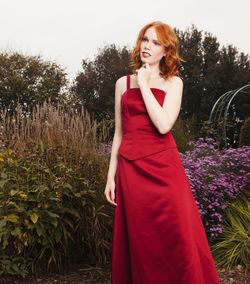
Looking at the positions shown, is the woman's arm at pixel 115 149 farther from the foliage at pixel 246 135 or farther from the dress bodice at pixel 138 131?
the foliage at pixel 246 135

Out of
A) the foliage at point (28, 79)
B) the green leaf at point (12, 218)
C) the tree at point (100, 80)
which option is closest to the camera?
the green leaf at point (12, 218)

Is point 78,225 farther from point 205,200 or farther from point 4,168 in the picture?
point 205,200

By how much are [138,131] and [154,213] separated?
423 millimetres

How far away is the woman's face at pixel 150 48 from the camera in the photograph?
2336 mm

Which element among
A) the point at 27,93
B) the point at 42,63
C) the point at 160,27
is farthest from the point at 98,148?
the point at 42,63

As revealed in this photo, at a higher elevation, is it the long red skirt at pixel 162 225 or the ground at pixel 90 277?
the long red skirt at pixel 162 225

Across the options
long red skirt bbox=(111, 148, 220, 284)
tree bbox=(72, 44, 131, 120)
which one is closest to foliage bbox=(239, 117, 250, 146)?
long red skirt bbox=(111, 148, 220, 284)

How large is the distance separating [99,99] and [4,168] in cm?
1540

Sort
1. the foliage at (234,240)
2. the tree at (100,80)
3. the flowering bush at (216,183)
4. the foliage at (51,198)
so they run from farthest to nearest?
the tree at (100,80) → the flowering bush at (216,183) → the foliage at (234,240) → the foliage at (51,198)

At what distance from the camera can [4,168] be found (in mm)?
3832

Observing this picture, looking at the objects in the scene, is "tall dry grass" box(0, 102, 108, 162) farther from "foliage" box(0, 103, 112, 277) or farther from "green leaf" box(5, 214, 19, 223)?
"green leaf" box(5, 214, 19, 223)

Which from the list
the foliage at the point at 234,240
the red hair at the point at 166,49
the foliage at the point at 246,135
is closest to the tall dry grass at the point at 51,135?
the foliage at the point at 234,240

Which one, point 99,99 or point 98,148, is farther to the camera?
point 99,99

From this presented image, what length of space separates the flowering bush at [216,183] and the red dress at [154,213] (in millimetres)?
2345
